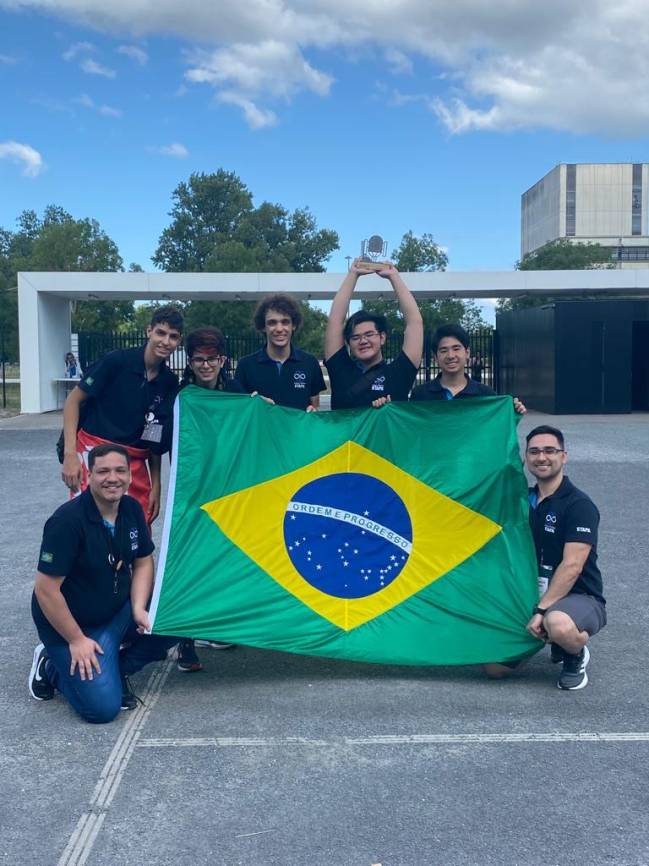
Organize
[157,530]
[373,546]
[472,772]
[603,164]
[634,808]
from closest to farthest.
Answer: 1. [634,808]
2. [472,772]
3. [373,546]
4. [157,530]
5. [603,164]

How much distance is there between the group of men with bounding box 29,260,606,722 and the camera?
13.6 feet

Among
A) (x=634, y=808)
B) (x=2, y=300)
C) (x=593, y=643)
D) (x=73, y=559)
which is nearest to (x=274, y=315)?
(x=73, y=559)

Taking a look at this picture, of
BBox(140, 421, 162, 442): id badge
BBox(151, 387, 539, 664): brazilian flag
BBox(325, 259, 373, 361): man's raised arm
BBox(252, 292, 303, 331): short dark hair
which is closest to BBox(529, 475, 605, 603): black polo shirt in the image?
BBox(151, 387, 539, 664): brazilian flag

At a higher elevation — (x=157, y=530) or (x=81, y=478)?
(x=81, y=478)

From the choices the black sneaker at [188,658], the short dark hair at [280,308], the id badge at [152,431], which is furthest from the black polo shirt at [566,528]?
the id badge at [152,431]

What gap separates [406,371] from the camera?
513cm

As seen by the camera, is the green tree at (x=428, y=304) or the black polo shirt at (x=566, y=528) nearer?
the black polo shirt at (x=566, y=528)

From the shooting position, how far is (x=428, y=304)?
31.9m

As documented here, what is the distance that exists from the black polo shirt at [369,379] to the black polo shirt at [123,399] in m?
0.99

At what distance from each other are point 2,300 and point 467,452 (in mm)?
36864

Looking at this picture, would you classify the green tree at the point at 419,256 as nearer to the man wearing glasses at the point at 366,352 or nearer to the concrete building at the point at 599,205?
the man wearing glasses at the point at 366,352

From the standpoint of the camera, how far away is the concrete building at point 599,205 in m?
102

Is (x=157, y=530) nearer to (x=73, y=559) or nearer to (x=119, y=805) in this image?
(x=73, y=559)

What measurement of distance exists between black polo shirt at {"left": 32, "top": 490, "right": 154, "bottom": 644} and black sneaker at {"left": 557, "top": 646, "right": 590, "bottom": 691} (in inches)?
87.8
